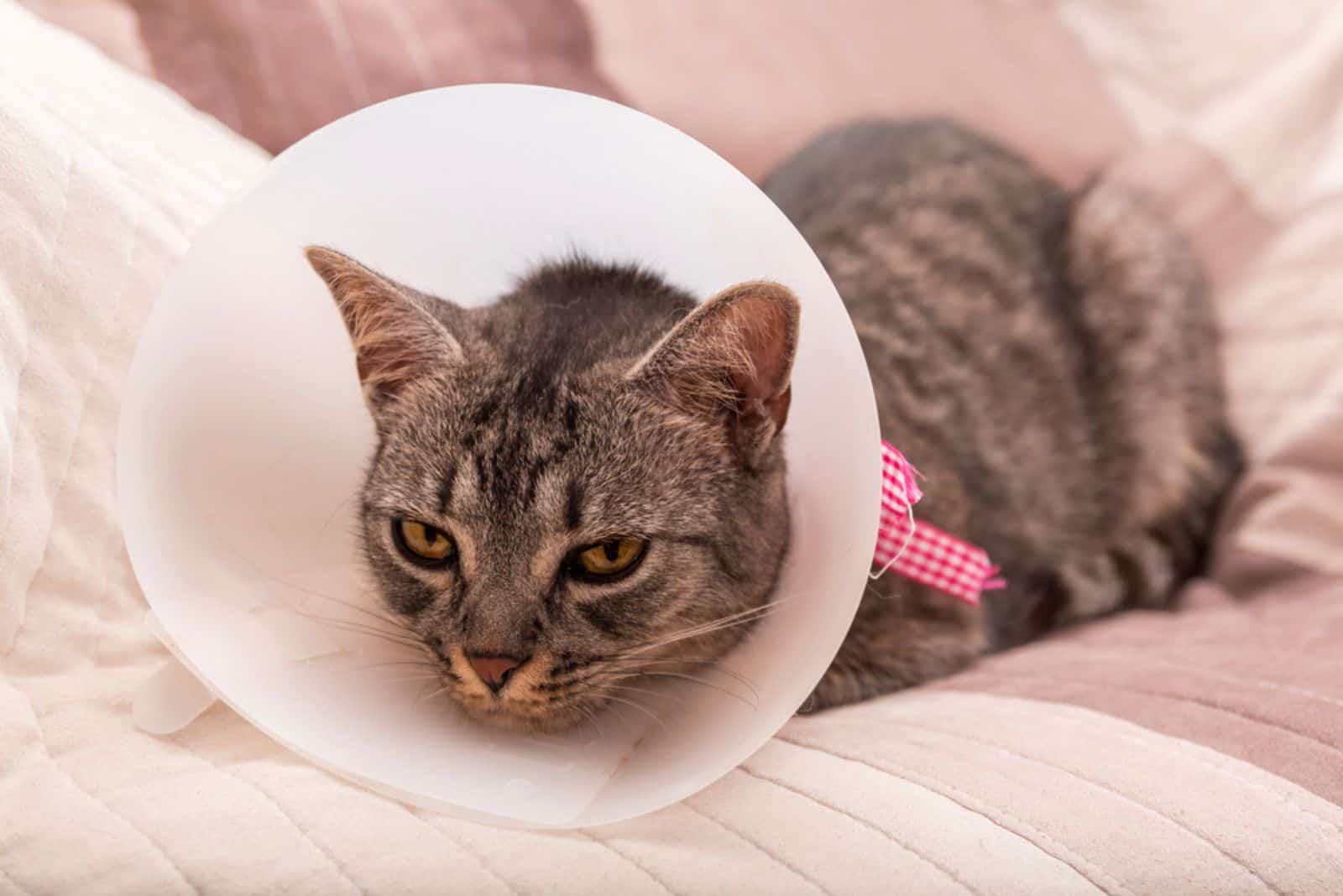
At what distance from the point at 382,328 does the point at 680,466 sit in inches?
15.4

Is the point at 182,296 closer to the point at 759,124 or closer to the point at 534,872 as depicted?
the point at 534,872

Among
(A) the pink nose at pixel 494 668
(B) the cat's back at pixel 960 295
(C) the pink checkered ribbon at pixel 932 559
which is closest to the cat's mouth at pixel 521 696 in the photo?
(A) the pink nose at pixel 494 668

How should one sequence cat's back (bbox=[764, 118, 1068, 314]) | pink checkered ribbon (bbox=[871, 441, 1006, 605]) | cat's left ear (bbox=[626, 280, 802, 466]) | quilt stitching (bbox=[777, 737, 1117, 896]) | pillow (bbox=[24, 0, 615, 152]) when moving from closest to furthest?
1. quilt stitching (bbox=[777, 737, 1117, 896])
2. cat's left ear (bbox=[626, 280, 802, 466])
3. pink checkered ribbon (bbox=[871, 441, 1006, 605])
4. pillow (bbox=[24, 0, 615, 152])
5. cat's back (bbox=[764, 118, 1068, 314])

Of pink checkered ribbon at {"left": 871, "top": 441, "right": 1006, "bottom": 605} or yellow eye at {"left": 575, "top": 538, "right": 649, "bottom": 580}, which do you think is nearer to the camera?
yellow eye at {"left": 575, "top": 538, "right": 649, "bottom": 580}

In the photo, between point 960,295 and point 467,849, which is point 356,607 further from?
point 960,295

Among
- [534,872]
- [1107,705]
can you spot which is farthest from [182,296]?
[1107,705]

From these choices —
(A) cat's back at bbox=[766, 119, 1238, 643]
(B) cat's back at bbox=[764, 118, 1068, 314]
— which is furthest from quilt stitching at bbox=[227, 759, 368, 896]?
(B) cat's back at bbox=[764, 118, 1068, 314]

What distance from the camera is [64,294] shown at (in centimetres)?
133

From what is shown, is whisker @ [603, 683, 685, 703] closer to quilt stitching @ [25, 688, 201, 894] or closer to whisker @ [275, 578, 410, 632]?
whisker @ [275, 578, 410, 632]

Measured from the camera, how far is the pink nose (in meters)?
1.16

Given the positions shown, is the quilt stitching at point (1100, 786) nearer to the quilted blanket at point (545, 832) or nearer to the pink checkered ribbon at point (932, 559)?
the quilted blanket at point (545, 832)

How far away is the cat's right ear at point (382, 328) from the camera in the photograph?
1217 millimetres

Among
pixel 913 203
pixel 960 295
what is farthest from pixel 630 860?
pixel 913 203

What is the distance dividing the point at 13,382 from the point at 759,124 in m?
1.82
